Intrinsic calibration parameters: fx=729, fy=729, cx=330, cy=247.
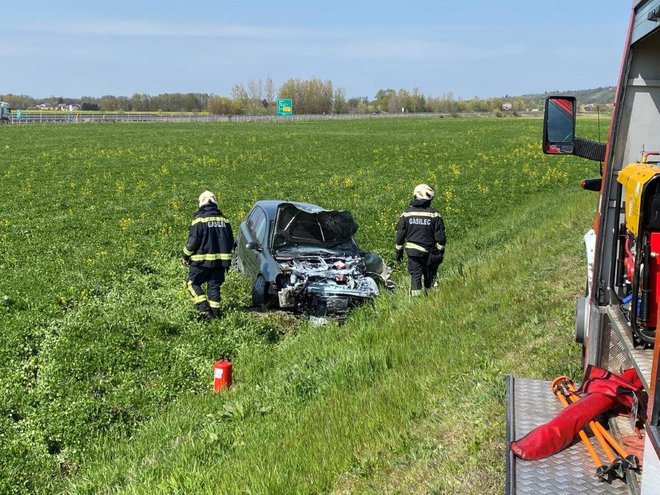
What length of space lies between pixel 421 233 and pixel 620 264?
568cm

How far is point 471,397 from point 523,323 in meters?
2.19

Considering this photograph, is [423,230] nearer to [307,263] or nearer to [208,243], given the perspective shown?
[307,263]

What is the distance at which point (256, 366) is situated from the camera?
8305mm

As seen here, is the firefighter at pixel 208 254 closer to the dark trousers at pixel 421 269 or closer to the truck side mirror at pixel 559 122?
the dark trousers at pixel 421 269

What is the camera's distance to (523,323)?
7.54m

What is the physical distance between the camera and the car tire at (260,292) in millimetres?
10102

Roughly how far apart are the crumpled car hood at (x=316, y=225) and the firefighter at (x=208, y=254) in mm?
1286

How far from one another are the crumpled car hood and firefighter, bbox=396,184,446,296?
43.9 inches

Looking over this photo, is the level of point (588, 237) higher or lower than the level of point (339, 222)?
higher

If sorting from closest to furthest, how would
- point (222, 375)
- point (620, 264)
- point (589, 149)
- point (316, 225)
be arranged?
point (620, 264) < point (589, 149) < point (222, 375) < point (316, 225)

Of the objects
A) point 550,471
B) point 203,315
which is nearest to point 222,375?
point 203,315

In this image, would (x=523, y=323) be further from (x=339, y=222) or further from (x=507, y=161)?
(x=507, y=161)

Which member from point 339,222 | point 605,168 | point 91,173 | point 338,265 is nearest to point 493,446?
point 605,168

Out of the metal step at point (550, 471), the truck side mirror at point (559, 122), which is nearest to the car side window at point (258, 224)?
the truck side mirror at point (559, 122)
